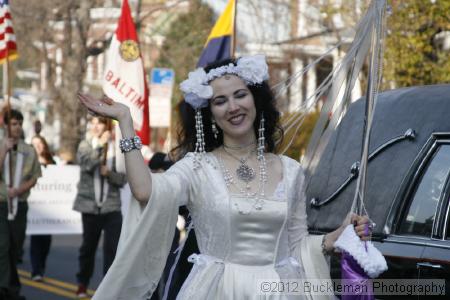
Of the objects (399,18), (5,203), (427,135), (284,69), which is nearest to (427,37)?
(399,18)

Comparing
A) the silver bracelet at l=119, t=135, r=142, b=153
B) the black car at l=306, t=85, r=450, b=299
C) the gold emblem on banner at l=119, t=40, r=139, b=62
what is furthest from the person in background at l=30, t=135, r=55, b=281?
the silver bracelet at l=119, t=135, r=142, b=153

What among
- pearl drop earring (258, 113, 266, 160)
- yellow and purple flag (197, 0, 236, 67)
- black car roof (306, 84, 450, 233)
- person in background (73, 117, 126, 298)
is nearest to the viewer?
pearl drop earring (258, 113, 266, 160)

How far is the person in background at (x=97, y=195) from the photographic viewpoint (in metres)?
10.7

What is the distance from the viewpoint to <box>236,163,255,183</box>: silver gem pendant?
446cm

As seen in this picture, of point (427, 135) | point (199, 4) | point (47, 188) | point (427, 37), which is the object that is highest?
point (199, 4)

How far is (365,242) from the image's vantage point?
414 cm

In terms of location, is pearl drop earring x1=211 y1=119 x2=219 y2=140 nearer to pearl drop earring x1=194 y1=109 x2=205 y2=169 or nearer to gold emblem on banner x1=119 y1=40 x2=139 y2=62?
pearl drop earring x1=194 y1=109 x2=205 y2=169

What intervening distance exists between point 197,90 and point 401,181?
1.04m

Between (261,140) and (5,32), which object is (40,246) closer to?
A: (5,32)

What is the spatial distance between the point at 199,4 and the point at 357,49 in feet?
68.2

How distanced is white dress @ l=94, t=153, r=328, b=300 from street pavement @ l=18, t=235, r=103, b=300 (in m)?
6.84

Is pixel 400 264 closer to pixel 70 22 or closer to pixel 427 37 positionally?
pixel 427 37

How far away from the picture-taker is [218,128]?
181 inches

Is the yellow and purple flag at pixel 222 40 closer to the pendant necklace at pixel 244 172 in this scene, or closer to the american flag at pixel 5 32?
the american flag at pixel 5 32
